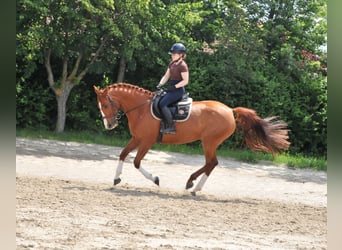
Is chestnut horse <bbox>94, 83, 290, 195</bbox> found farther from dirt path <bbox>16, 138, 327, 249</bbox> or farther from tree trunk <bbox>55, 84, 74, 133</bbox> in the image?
tree trunk <bbox>55, 84, 74, 133</bbox>

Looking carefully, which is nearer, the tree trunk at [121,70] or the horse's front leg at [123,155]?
the horse's front leg at [123,155]

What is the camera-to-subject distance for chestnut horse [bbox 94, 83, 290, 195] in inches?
266

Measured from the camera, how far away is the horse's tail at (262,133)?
22.4 feet

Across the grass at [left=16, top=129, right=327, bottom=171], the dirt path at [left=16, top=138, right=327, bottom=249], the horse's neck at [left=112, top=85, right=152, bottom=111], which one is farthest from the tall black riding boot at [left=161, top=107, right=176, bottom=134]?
the grass at [left=16, top=129, right=327, bottom=171]

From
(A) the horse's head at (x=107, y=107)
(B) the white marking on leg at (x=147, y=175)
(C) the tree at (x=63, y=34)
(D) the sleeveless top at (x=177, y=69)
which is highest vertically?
(C) the tree at (x=63, y=34)

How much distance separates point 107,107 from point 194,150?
5.01m

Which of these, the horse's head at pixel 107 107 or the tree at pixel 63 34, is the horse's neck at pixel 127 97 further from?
the tree at pixel 63 34

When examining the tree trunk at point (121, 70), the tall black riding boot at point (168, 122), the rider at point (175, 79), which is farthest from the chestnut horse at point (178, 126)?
the tree trunk at point (121, 70)

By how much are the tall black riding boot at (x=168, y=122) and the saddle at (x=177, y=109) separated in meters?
0.09

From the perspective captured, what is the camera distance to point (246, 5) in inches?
563

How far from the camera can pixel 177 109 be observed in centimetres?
665
